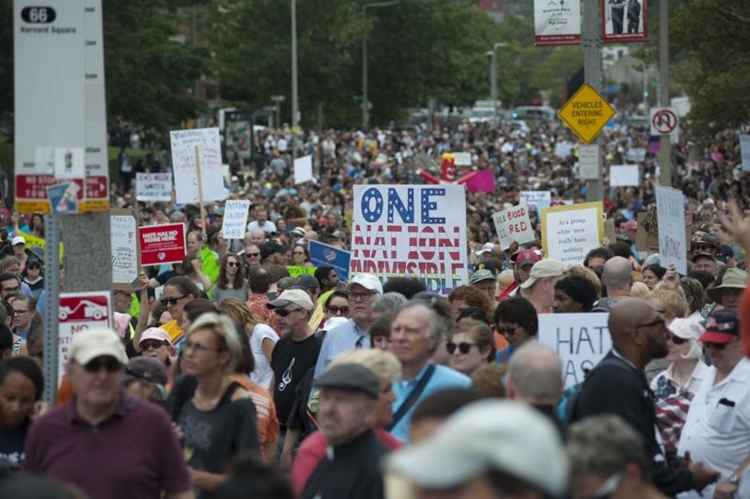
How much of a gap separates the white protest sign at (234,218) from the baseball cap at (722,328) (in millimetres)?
14400

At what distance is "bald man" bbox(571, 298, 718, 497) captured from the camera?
7.58 metres

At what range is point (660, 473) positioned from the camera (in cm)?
775

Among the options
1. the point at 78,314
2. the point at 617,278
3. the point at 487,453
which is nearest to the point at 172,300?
the point at 617,278

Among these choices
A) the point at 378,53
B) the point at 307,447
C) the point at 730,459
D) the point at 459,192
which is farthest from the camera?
the point at 378,53

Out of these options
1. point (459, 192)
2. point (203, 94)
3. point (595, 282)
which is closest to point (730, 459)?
point (595, 282)

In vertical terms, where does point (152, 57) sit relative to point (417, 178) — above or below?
above

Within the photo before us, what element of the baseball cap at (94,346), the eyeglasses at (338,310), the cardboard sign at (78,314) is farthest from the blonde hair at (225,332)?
the eyeglasses at (338,310)

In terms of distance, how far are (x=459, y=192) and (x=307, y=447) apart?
23.3 ft

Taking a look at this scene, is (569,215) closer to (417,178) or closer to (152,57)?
(417,178)

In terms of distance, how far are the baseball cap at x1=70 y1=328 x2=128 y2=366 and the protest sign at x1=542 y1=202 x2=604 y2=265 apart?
1048cm

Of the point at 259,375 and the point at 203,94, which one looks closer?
the point at 259,375

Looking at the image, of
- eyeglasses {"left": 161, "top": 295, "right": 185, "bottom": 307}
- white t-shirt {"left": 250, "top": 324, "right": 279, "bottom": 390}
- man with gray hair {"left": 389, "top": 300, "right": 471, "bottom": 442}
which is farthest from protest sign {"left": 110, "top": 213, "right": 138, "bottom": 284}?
man with gray hair {"left": 389, "top": 300, "right": 471, "bottom": 442}

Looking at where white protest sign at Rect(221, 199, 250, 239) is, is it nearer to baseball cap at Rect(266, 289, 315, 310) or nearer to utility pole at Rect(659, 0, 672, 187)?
utility pole at Rect(659, 0, 672, 187)

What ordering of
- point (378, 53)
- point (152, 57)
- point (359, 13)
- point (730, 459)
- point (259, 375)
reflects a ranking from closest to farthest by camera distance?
point (730, 459) → point (259, 375) → point (152, 57) → point (359, 13) → point (378, 53)
